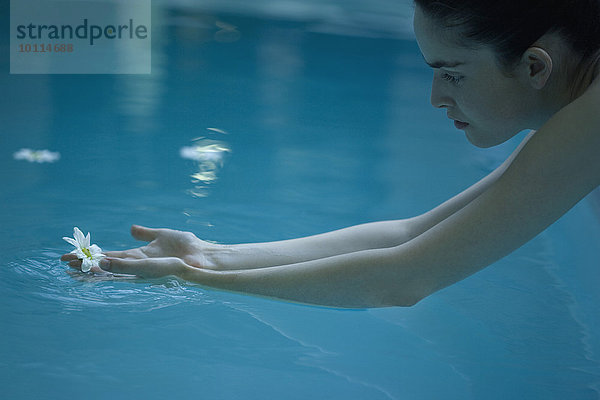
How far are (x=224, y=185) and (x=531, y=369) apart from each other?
47.4 inches

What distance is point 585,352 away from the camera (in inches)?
64.3

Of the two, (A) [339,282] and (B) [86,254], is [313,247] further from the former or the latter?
(B) [86,254]

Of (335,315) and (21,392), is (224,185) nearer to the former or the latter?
(335,315)

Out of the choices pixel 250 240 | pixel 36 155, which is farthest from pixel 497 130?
pixel 36 155

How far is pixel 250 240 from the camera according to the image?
6.70ft

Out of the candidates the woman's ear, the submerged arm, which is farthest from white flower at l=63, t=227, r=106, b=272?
the woman's ear

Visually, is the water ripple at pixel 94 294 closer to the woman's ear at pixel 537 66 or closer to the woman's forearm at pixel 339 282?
the woman's forearm at pixel 339 282

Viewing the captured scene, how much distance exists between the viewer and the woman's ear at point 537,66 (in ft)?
3.48

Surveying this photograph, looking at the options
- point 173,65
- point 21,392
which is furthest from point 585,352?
point 173,65

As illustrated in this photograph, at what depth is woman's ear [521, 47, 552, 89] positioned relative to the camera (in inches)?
41.8

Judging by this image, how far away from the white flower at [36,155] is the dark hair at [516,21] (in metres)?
1.78

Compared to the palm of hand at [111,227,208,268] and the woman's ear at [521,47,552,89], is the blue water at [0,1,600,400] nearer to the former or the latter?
the palm of hand at [111,227,208,268]

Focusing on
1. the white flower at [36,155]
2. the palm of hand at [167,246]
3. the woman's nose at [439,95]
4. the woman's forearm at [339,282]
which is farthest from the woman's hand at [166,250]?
the white flower at [36,155]

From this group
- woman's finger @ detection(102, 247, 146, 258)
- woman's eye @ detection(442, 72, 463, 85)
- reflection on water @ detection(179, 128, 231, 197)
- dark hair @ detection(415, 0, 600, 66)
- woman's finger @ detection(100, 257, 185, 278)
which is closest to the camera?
dark hair @ detection(415, 0, 600, 66)
